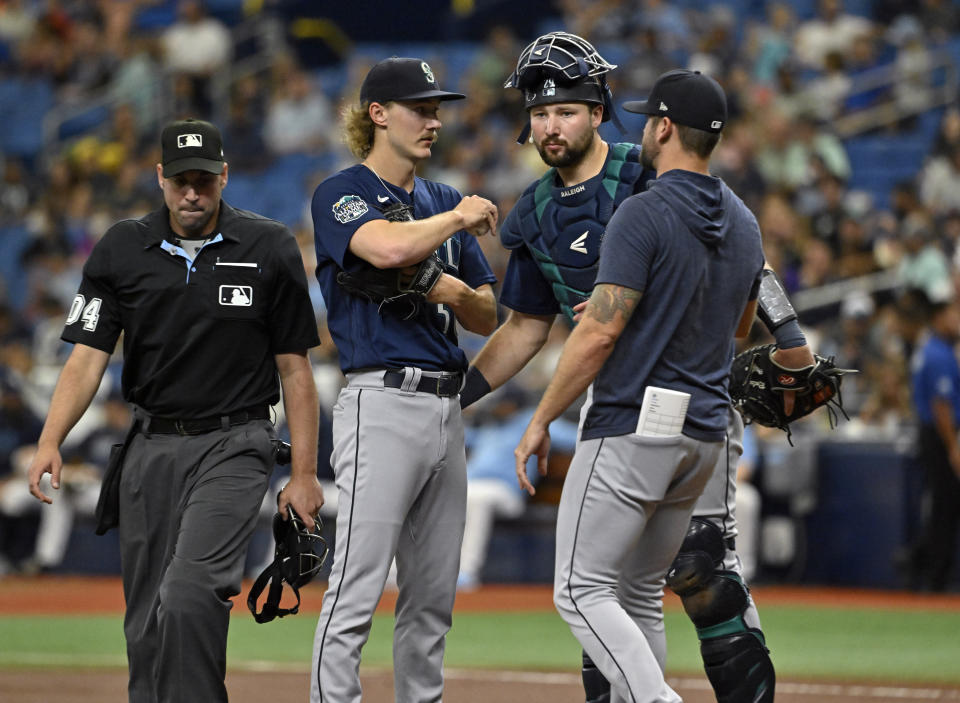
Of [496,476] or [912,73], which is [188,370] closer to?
[496,476]

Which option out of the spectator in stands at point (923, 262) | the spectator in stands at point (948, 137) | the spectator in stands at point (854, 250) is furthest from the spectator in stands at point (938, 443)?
the spectator in stands at point (948, 137)

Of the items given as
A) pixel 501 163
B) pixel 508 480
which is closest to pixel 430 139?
pixel 508 480

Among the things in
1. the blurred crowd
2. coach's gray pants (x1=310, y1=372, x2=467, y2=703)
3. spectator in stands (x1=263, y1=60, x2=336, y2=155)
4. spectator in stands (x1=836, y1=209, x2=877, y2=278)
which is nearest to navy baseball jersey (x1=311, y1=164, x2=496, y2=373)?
coach's gray pants (x1=310, y1=372, x2=467, y2=703)

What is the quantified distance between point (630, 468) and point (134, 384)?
6.81ft

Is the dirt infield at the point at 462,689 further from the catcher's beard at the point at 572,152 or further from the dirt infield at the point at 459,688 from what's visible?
the catcher's beard at the point at 572,152

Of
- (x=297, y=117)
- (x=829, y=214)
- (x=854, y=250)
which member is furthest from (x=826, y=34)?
(x=297, y=117)

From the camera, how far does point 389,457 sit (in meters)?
5.64

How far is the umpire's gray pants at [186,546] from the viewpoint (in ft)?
18.3

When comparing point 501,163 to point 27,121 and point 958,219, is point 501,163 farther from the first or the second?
point 27,121

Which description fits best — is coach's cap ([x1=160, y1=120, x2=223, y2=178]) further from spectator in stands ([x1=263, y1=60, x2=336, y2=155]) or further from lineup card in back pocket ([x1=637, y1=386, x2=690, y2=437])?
spectator in stands ([x1=263, y1=60, x2=336, y2=155])

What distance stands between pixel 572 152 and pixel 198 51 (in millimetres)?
16752

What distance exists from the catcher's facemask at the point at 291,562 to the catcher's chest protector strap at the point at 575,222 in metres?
1.34

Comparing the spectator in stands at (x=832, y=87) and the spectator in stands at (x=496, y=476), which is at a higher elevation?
the spectator in stands at (x=832, y=87)

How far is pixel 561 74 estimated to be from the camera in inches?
232
